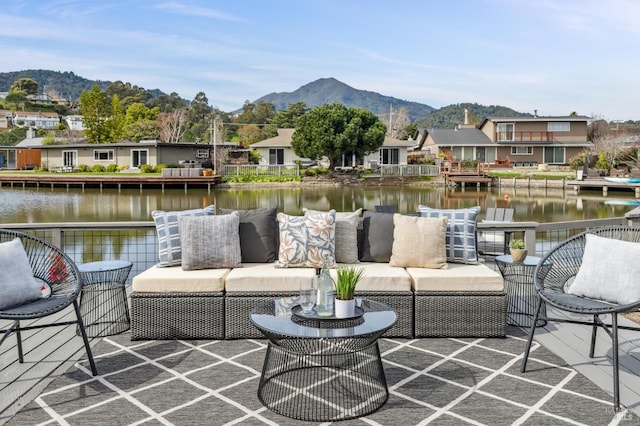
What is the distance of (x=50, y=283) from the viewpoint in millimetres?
3494

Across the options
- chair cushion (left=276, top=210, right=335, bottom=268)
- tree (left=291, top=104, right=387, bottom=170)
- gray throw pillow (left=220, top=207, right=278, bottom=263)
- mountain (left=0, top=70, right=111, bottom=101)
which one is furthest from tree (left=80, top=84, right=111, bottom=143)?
mountain (left=0, top=70, right=111, bottom=101)

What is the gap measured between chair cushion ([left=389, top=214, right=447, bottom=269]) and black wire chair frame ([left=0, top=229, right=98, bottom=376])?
2292 mm

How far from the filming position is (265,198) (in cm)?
2561

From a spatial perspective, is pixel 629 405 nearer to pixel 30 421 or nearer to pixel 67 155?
pixel 30 421

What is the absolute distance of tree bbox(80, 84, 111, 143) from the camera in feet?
149

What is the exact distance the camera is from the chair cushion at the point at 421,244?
4.23 meters

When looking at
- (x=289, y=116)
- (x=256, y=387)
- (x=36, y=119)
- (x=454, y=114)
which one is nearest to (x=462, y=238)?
(x=256, y=387)

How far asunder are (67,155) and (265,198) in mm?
18425

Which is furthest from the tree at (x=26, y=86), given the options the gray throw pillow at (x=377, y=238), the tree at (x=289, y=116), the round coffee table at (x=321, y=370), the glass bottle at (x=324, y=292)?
the glass bottle at (x=324, y=292)

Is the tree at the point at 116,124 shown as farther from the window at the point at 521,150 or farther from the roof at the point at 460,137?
the window at the point at 521,150

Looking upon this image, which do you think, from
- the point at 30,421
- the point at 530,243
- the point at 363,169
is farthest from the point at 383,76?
the point at 30,421

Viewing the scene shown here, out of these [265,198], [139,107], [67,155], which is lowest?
[265,198]

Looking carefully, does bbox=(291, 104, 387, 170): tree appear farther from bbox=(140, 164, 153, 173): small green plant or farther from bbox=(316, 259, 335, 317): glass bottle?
bbox=(316, 259, 335, 317): glass bottle

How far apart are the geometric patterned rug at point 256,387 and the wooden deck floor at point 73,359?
0.09 m
